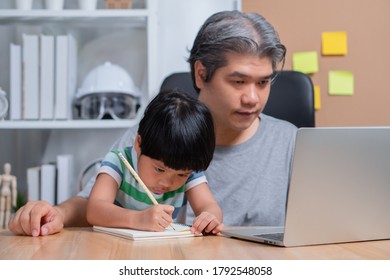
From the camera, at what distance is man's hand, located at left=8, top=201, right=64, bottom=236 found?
882mm

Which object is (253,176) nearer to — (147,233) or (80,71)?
(147,233)

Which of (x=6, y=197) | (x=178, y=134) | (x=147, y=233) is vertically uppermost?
(x=178, y=134)

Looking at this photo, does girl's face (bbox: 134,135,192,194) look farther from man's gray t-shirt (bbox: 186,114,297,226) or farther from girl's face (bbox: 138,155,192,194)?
man's gray t-shirt (bbox: 186,114,297,226)

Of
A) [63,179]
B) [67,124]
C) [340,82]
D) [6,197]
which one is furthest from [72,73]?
[340,82]

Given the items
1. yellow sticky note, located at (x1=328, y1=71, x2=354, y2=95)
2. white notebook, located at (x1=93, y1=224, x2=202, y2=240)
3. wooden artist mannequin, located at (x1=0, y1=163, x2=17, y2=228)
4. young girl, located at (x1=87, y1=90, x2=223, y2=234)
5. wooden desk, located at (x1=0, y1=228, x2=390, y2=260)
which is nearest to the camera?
wooden desk, located at (x1=0, y1=228, x2=390, y2=260)

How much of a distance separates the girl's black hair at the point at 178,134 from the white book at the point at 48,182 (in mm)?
986

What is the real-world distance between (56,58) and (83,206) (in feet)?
2.99

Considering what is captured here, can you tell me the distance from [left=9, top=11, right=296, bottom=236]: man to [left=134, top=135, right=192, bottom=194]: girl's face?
218 millimetres

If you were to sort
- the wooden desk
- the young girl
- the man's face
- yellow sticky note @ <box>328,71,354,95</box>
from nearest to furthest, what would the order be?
the wooden desk → the young girl → the man's face → yellow sticky note @ <box>328,71,354,95</box>

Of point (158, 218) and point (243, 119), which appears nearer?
point (158, 218)

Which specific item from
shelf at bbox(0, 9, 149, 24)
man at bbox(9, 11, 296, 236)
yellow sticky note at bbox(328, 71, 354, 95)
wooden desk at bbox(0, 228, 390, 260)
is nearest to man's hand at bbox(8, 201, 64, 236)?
wooden desk at bbox(0, 228, 390, 260)

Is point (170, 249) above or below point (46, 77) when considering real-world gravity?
below

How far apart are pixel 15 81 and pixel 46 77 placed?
0.32 ft

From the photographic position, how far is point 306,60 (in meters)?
2.12
